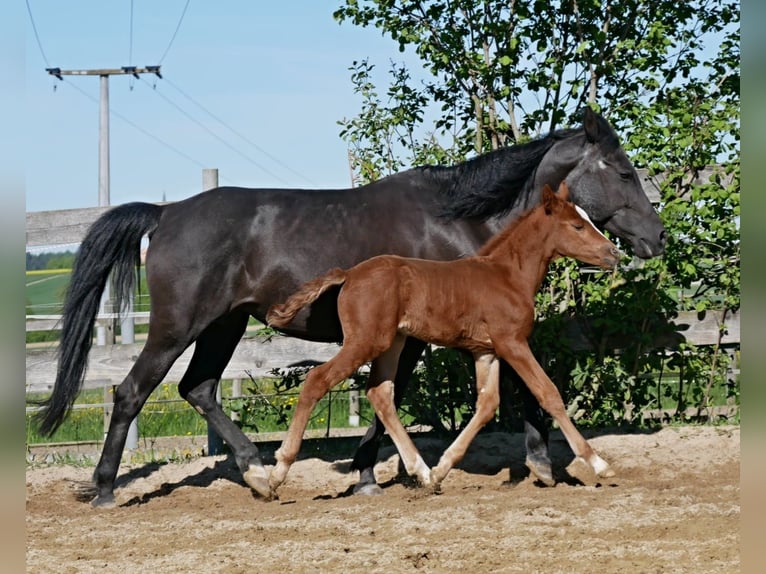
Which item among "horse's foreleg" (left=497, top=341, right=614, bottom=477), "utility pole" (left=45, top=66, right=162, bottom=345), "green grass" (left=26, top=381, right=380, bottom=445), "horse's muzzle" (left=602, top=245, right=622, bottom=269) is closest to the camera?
"horse's foreleg" (left=497, top=341, right=614, bottom=477)

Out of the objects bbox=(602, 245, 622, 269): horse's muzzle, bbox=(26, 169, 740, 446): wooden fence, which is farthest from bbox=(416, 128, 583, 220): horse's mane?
bbox=(26, 169, 740, 446): wooden fence

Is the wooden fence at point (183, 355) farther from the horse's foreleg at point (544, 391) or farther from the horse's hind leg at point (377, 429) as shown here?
the horse's foreleg at point (544, 391)

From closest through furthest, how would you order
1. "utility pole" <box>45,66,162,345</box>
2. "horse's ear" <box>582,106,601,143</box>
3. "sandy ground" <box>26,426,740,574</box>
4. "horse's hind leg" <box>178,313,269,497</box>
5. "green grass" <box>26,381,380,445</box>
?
"sandy ground" <box>26,426,740,574</box> → "horse's ear" <box>582,106,601,143</box> → "horse's hind leg" <box>178,313,269,497</box> → "green grass" <box>26,381,380,445</box> → "utility pole" <box>45,66,162,345</box>

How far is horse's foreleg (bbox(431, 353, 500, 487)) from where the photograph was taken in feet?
18.5

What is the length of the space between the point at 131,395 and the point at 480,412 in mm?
2297

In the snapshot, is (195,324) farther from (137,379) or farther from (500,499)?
(500,499)

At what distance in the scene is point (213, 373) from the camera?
6797 mm

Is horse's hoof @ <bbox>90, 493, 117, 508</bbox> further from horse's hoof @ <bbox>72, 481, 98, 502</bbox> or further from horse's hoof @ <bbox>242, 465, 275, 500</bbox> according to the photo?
horse's hoof @ <bbox>242, 465, 275, 500</bbox>

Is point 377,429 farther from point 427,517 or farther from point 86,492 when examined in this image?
point 86,492

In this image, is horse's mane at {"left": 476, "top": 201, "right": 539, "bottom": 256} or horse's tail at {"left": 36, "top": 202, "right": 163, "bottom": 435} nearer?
horse's mane at {"left": 476, "top": 201, "right": 539, "bottom": 256}

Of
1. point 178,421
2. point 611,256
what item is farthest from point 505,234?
point 178,421

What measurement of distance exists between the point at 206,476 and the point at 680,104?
484 centimetres

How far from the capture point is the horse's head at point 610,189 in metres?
6.39
